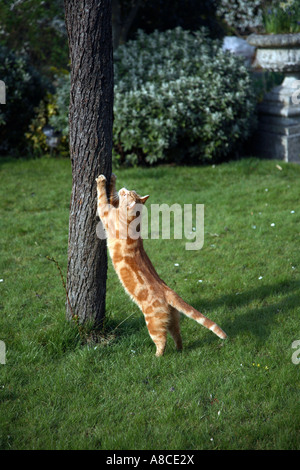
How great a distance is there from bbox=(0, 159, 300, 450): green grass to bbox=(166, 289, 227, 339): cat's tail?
1.08ft

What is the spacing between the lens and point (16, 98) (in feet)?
30.3

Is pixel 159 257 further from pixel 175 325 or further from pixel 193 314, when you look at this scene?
pixel 193 314

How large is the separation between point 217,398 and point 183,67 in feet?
22.0

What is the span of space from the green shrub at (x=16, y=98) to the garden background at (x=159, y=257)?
2 cm

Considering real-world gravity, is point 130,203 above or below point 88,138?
below

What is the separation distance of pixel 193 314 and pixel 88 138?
1.51 m

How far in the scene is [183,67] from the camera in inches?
345

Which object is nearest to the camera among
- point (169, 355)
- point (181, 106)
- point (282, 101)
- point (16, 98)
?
point (169, 355)

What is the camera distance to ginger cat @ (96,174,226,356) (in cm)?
367

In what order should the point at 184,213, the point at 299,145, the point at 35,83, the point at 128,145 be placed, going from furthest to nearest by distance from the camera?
the point at 35,83 → the point at 299,145 → the point at 128,145 → the point at 184,213

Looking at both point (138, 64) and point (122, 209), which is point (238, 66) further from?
point (122, 209)

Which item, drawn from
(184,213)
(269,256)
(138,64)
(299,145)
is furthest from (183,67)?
(269,256)

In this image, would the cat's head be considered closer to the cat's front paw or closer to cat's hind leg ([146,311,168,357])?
the cat's front paw

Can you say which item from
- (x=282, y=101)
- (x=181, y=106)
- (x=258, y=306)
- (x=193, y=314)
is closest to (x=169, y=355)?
(x=193, y=314)
